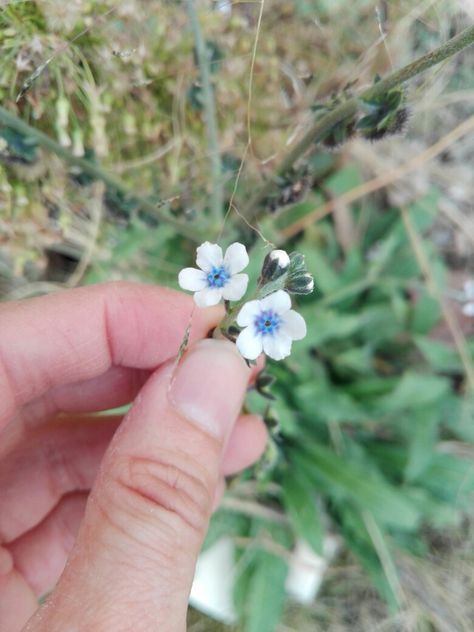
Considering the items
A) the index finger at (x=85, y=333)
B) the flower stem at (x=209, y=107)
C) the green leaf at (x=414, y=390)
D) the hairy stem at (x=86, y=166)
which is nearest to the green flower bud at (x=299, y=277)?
the index finger at (x=85, y=333)

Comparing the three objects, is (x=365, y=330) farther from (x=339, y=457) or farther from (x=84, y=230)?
(x=84, y=230)

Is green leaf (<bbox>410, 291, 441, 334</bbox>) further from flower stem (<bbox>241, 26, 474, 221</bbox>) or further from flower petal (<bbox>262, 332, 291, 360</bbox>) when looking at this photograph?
flower petal (<bbox>262, 332, 291, 360</bbox>)

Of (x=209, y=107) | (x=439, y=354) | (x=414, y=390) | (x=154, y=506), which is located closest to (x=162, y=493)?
(x=154, y=506)

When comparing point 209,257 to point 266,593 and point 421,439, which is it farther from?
point 266,593

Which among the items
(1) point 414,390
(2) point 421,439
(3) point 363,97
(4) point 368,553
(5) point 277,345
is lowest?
(4) point 368,553

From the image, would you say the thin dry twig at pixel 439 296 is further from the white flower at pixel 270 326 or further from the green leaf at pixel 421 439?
the white flower at pixel 270 326
